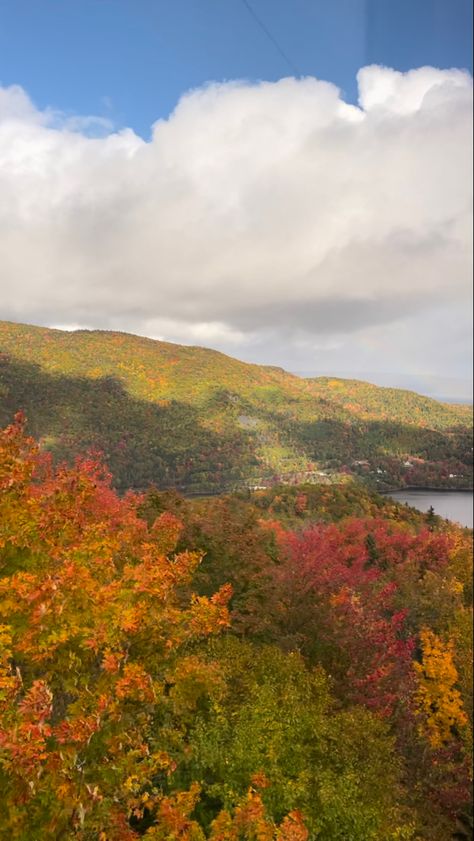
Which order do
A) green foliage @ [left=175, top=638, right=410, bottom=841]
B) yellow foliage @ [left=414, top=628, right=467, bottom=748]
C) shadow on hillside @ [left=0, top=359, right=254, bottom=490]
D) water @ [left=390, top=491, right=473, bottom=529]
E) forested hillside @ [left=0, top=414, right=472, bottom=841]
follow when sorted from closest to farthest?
forested hillside @ [left=0, top=414, right=472, bottom=841] → green foliage @ [left=175, top=638, right=410, bottom=841] → yellow foliage @ [left=414, top=628, right=467, bottom=748] → shadow on hillside @ [left=0, top=359, right=254, bottom=490] → water @ [left=390, top=491, right=473, bottom=529]

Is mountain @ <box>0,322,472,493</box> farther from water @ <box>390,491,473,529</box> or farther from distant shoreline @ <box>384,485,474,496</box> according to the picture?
water @ <box>390,491,473,529</box>

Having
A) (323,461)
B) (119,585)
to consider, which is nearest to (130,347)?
(323,461)

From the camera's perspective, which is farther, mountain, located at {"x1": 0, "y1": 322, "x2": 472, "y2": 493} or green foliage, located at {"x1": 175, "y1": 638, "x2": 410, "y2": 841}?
mountain, located at {"x1": 0, "y1": 322, "x2": 472, "y2": 493}

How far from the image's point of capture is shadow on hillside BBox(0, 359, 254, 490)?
79894 mm

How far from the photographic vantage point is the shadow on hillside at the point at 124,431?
262ft

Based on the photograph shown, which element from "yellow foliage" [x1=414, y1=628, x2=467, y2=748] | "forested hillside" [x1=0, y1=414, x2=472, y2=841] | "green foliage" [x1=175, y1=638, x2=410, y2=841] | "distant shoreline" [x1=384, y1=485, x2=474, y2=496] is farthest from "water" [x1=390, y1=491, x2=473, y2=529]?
"green foliage" [x1=175, y1=638, x2=410, y2=841]

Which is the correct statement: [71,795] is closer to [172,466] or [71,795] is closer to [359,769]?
[359,769]

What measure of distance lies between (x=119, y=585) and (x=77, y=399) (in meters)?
99.1

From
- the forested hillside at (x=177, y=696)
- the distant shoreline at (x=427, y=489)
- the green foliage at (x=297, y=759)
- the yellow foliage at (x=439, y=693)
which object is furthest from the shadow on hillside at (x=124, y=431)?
the green foliage at (x=297, y=759)

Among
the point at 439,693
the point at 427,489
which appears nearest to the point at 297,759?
the point at 439,693

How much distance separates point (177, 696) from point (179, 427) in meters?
136

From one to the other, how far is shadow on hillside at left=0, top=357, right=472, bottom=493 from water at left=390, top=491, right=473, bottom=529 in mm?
5535

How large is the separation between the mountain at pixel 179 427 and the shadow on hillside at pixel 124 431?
0.36m

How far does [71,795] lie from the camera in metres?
7.05
